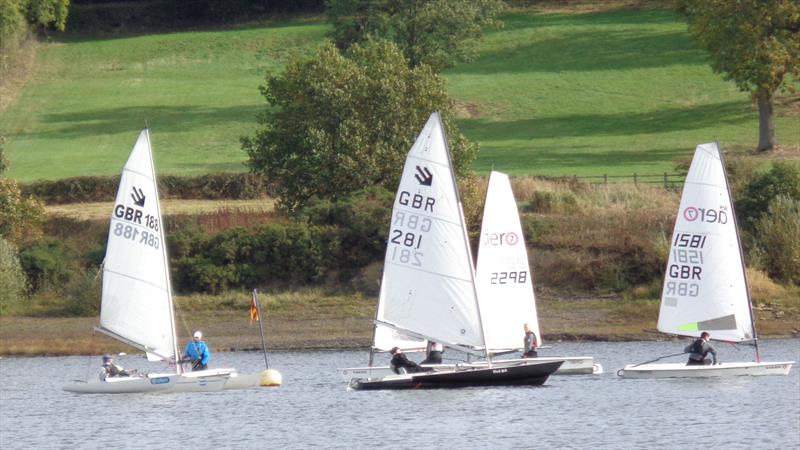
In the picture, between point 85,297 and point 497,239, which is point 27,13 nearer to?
point 85,297

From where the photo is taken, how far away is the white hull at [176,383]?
42.4m

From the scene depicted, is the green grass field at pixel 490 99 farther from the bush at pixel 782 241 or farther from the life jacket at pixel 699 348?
the life jacket at pixel 699 348

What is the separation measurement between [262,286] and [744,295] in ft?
85.0

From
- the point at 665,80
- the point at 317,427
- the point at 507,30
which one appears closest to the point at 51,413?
the point at 317,427

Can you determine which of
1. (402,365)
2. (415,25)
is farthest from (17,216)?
(415,25)

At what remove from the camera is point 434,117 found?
3966 cm

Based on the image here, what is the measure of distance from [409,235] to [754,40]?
155 feet

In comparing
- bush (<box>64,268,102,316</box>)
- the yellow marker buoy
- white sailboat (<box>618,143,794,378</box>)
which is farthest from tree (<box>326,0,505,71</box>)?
the yellow marker buoy

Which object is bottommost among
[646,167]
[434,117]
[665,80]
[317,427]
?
[317,427]

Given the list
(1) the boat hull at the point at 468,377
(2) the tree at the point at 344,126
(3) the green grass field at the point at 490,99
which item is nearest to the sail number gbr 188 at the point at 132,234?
(1) the boat hull at the point at 468,377

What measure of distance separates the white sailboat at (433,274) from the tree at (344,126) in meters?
27.1

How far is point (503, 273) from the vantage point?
45312 millimetres

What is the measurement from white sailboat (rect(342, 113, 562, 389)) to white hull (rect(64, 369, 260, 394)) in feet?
15.4

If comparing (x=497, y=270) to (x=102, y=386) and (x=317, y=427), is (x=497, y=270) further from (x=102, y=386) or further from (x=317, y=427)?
(x=102, y=386)
